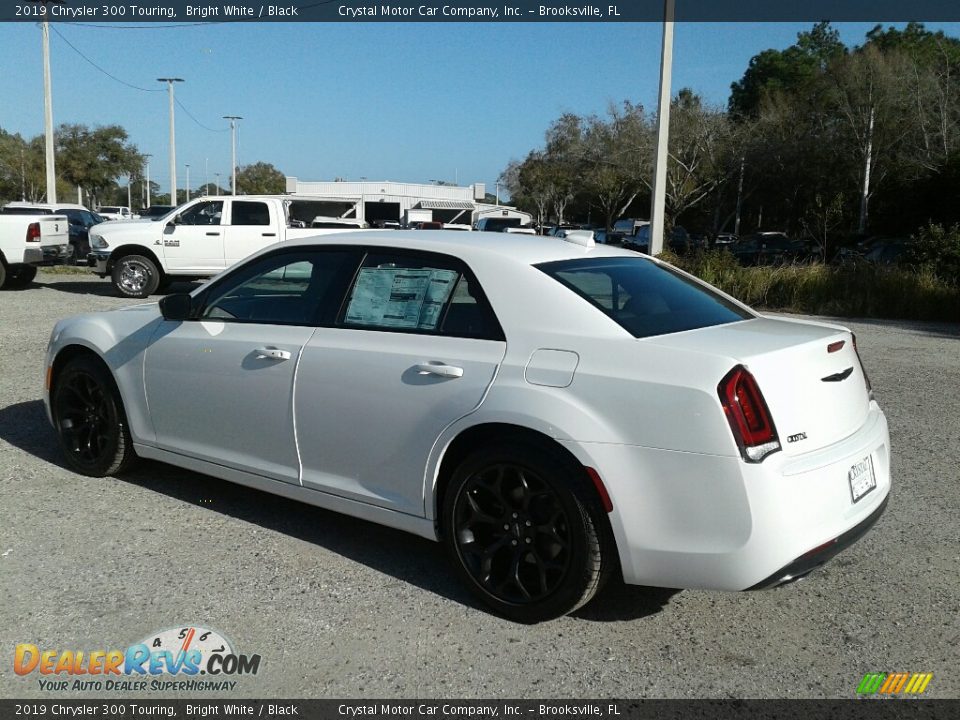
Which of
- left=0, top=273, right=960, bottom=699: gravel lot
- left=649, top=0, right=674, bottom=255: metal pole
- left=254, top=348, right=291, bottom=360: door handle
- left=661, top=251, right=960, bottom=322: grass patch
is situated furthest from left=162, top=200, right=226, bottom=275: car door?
left=254, top=348, right=291, bottom=360: door handle

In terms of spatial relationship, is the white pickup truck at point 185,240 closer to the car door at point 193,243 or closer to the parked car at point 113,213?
the car door at point 193,243

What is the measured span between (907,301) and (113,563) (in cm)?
1521

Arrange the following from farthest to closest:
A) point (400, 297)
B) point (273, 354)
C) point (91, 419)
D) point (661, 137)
A: point (661, 137), point (91, 419), point (273, 354), point (400, 297)

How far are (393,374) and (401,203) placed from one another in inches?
1934

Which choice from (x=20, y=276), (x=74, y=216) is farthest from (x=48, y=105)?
(x=20, y=276)

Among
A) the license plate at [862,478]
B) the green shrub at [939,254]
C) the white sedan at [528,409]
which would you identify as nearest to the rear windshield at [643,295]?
the white sedan at [528,409]

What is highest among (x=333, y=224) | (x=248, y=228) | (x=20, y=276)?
(x=333, y=224)

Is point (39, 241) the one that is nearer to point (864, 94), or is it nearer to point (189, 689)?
point (189, 689)

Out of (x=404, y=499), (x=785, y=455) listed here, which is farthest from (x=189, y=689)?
(x=785, y=455)

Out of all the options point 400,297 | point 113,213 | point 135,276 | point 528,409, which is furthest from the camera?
point 113,213

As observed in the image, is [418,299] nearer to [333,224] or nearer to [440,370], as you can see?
[440,370]

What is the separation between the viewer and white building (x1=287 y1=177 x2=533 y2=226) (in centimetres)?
2756

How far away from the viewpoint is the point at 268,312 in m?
4.63

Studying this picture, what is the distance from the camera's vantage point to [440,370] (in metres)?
3.80
